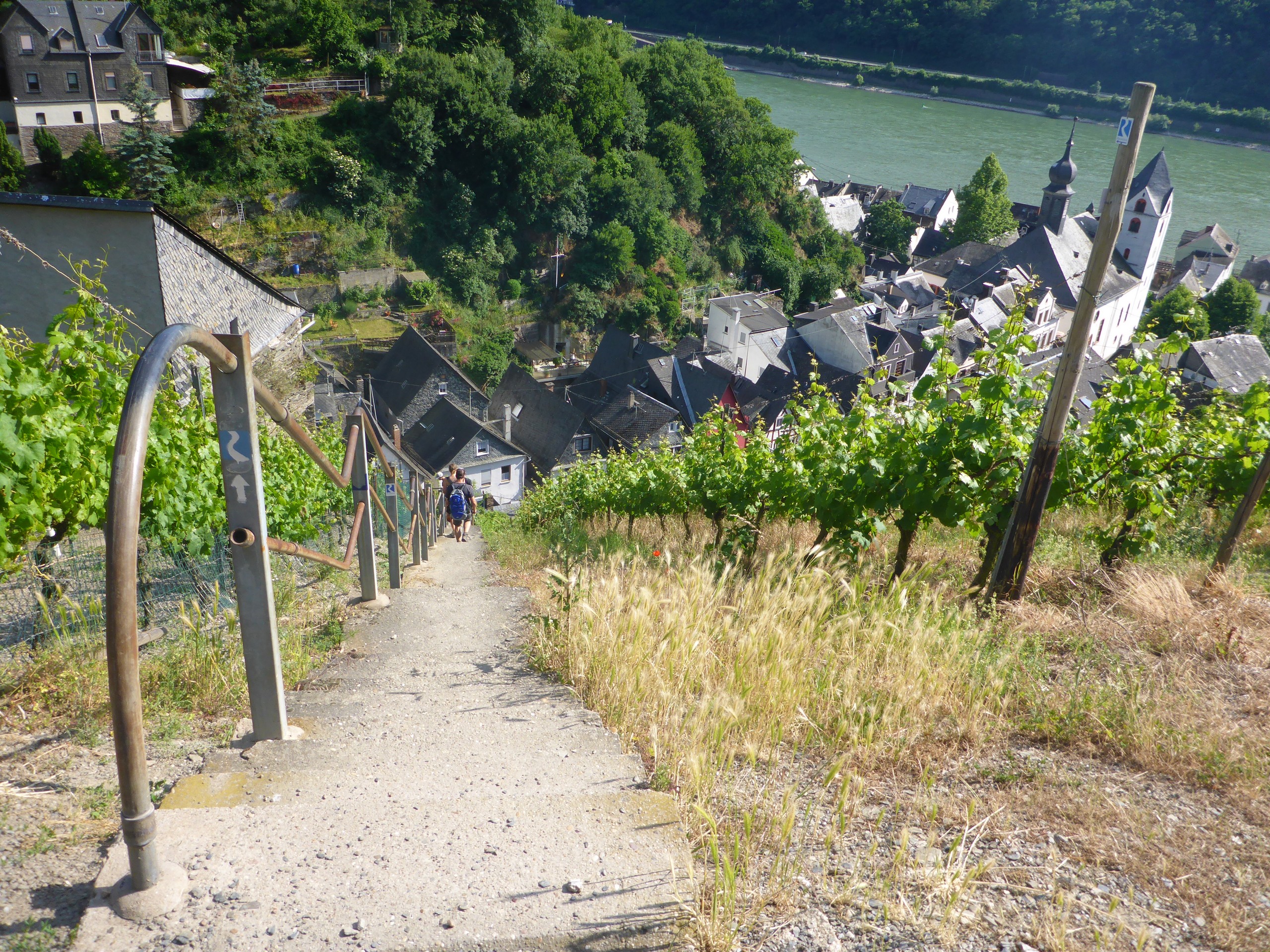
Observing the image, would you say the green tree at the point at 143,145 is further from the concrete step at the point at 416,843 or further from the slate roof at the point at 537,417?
the concrete step at the point at 416,843

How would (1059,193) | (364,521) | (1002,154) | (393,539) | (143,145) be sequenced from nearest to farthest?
(364,521)
(393,539)
(143,145)
(1059,193)
(1002,154)

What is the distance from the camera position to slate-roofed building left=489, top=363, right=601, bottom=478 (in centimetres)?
3198

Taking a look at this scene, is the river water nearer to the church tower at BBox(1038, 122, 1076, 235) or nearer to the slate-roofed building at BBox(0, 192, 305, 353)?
the church tower at BBox(1038, 122, 1076, 235)

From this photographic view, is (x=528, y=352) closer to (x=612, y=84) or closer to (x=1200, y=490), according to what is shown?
(x=612, y=84)

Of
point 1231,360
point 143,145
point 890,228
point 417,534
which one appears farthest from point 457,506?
point 890,228

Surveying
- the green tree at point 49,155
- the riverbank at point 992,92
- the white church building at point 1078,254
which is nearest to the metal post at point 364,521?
the green tree at point 49,155

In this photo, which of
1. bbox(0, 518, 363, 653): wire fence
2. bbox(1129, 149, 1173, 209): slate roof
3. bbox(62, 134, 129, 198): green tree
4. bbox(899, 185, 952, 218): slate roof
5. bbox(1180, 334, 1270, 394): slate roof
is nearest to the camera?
bbox(0, 518, 363, 653): wire fence

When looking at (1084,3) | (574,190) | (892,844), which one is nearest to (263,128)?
(574,190)

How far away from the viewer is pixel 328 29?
3834 centimetres

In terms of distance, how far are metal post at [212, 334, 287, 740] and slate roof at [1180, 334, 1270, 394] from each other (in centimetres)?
4011

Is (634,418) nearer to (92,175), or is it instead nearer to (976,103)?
(92,175)

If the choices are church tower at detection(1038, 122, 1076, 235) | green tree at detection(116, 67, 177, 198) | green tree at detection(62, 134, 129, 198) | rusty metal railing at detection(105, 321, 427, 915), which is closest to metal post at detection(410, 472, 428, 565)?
rusty metal railing at detection(105, 321, 427, 915)

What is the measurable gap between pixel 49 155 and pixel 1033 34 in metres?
81.5

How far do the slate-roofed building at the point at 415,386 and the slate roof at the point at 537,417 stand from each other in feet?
5.49
